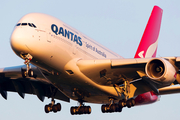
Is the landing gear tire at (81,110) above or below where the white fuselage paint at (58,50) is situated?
below

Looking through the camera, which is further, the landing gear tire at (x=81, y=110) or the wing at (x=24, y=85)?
the landing gear tire at (x=81, y=110)

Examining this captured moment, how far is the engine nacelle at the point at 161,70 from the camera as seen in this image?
68.5 ft

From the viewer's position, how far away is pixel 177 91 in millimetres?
26234

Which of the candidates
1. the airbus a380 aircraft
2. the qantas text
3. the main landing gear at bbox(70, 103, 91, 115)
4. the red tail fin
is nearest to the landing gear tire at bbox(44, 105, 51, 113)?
the airbus a380 aircraft

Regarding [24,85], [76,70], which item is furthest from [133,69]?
[24,85]

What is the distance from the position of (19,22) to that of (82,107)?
10634 mm

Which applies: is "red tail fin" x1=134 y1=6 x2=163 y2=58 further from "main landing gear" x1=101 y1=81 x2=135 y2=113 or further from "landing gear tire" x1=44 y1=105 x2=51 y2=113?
"landing gear tire" x1=44 y1=105 x2=51 y2=113

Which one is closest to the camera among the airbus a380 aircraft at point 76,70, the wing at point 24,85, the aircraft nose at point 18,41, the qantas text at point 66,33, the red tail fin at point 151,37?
the aircraft nose at point 18,41

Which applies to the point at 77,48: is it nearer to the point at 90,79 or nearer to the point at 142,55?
the point at 90,79

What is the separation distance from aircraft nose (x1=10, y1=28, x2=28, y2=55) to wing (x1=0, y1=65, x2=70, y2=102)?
22.8ft

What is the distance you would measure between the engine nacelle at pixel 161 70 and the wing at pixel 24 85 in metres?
8.87

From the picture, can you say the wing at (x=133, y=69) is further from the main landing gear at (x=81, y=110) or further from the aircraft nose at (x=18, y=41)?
the main landing gear at (x=81, y=110)

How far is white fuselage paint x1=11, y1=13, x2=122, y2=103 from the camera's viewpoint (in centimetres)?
1925

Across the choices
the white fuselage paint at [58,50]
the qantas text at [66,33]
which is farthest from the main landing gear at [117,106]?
the qantas text at [66,33]
